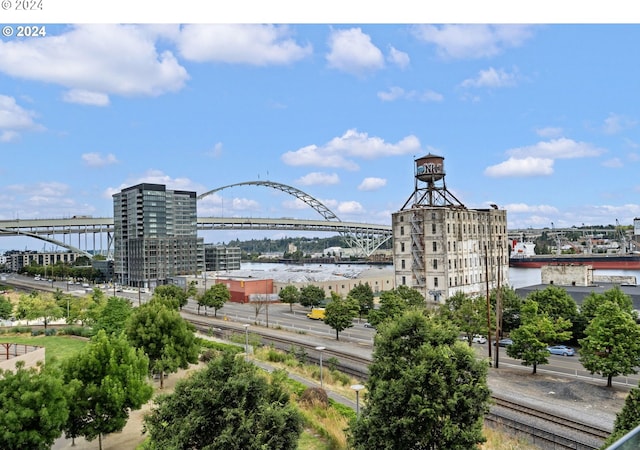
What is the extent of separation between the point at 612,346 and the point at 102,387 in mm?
26324

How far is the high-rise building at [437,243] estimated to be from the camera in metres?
60.9

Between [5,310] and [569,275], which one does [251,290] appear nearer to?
[5,310]

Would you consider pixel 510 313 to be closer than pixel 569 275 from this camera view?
Yes

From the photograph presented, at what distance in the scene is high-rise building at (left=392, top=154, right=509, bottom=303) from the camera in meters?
60.9


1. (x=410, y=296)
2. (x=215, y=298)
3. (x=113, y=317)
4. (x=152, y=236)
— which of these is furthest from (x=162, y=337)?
(x=152, y=236)

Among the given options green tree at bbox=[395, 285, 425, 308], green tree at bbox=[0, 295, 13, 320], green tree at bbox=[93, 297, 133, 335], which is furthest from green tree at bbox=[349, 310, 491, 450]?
green tree at bbox=[0, 295, 13, 320]

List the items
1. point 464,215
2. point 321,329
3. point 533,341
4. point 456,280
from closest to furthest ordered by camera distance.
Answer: point 533,341 < point 321,329 < point 456,280 < point 464,215

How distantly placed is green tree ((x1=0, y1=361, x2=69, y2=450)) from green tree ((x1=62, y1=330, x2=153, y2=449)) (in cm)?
140

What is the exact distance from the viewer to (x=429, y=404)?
13742 mm

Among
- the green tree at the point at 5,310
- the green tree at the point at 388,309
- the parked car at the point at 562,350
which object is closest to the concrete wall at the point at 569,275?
the parked car at the point at 562,350

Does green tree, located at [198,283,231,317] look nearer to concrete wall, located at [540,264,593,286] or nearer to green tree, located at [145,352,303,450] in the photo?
concrete wall, located at [540,264,593,286]

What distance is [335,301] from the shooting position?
143ft

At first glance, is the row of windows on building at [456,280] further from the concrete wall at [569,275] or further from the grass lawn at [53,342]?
the grass lawn at [53,342]

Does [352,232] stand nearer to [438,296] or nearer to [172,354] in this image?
[438,296]
